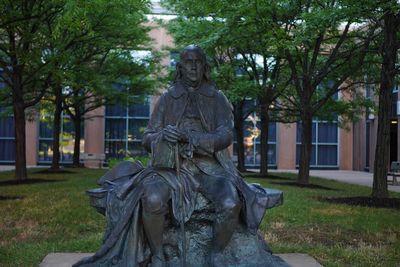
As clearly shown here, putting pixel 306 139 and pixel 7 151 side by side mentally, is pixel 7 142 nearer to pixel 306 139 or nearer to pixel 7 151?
pixel 7 151

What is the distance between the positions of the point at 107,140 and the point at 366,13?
26818 millimetres

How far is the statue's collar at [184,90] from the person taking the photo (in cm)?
530

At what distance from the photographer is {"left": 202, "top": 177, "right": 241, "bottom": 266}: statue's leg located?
4.77 metres

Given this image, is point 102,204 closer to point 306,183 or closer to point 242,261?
point 242,261

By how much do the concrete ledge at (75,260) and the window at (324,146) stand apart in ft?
102

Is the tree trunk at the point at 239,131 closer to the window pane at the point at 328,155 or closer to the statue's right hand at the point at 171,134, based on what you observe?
the window pane at the point at 328,155

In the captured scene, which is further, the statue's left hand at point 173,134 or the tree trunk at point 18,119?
the tree trunk at point 18,119

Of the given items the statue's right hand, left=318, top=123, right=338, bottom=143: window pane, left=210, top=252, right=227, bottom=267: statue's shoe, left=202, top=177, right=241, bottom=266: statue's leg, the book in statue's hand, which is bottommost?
left=210, top=252, right=227, bottom=267: statue's shoe

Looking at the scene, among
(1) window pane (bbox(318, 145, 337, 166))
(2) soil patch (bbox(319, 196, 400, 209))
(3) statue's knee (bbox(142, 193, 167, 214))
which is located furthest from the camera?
(1) window pane (bbox(318, 145, 337, 166))

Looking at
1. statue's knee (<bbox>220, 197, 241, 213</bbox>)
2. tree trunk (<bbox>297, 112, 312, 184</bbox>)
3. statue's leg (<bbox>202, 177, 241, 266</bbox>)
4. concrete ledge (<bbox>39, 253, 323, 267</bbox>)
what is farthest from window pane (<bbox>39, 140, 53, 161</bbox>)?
statue's knee (<bbox>220, 197, 241, 213</bbox>)

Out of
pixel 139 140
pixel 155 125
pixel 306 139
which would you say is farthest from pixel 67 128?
pixel 155 125

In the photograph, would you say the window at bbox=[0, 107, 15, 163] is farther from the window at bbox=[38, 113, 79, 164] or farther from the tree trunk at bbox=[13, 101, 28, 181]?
the tree trunk at bbox=[13, 101, 28, 181]

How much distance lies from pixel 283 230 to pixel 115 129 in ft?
92.8

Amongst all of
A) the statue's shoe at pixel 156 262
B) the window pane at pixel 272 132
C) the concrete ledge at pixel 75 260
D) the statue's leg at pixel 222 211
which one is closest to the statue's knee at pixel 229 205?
the statue's leg at pixel 222 211
